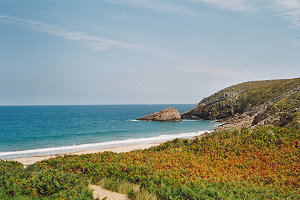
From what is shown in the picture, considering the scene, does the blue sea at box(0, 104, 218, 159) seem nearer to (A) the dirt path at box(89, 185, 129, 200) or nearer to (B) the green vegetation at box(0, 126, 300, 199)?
(B) the green vegetation at box(0, 126, 300, 199)

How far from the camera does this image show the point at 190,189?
319 inches

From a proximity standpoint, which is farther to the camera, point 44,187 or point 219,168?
point 219,168

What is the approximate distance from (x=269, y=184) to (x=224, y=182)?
1.98 metres

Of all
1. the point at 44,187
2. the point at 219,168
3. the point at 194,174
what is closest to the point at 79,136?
the point at 44,187

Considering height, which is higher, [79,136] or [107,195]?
[107,195]

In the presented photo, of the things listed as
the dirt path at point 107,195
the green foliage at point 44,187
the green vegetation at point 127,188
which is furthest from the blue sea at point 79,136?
the dirt path at point 107,195

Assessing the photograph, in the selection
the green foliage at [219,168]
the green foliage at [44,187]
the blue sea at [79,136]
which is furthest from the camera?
the blue sea at [79,136]

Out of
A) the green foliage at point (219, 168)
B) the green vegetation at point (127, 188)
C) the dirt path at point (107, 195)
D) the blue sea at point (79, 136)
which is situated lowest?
the blue sea at point (79, 136)

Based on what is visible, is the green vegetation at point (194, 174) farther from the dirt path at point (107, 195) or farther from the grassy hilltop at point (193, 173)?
the dirt path at point (107, 195)

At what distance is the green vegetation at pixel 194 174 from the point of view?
812cm

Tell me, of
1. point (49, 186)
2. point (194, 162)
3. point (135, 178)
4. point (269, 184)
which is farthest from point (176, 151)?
point (49, 186)

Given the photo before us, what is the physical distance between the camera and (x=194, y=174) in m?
10.2

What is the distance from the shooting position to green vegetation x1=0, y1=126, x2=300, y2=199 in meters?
8.12

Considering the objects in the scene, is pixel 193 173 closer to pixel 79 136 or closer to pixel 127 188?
pixel 127 188
